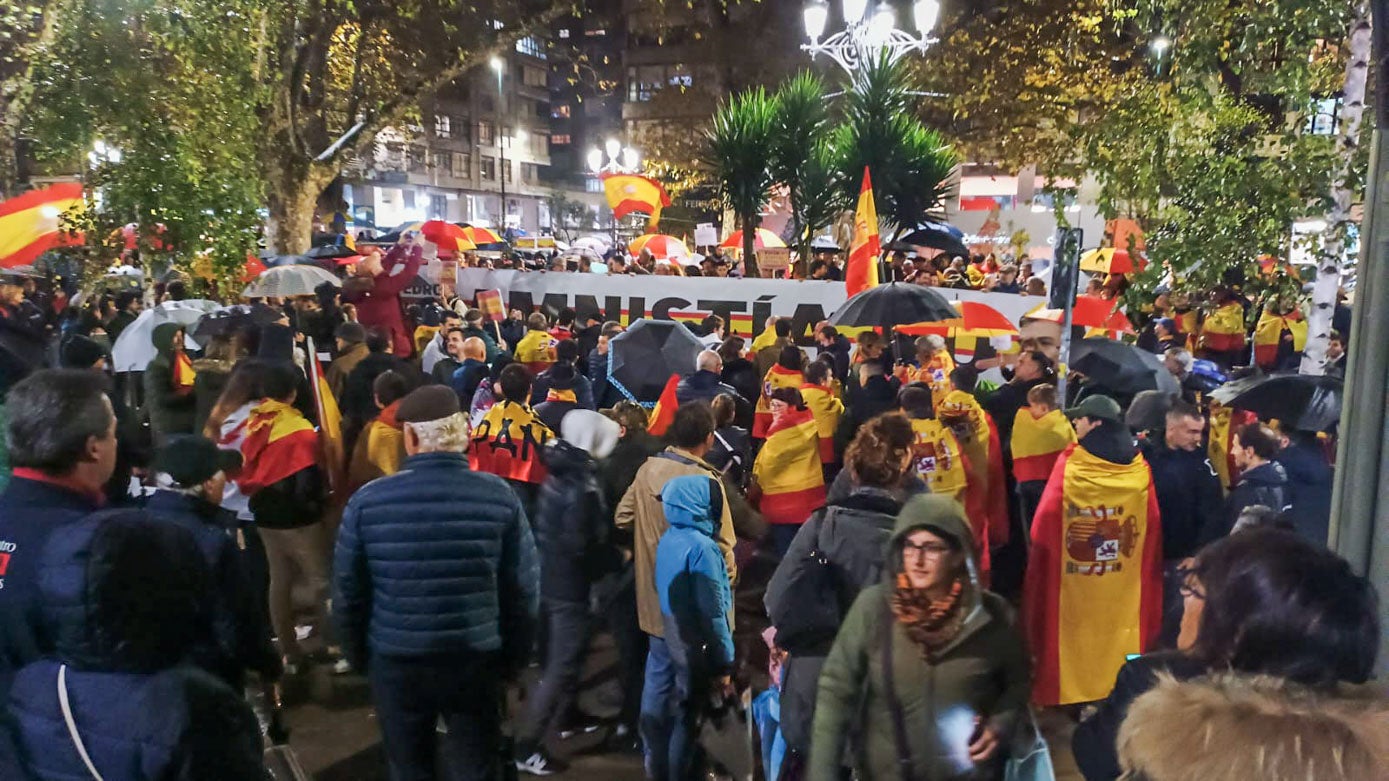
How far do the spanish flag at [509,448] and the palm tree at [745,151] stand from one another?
7.72 meters

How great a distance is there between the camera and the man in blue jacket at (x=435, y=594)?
10.9ft

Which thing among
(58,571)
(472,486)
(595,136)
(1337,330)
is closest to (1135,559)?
(472,486)

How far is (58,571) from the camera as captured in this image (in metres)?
2.08

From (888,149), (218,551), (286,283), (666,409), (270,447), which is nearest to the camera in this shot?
(218,551)

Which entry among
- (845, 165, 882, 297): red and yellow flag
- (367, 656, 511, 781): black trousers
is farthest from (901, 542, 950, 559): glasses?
(845, 165, 882, 297): red and yellow flag

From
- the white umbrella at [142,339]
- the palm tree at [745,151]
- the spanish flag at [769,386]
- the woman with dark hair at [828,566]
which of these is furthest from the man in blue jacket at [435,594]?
the palm tree at [745,151]

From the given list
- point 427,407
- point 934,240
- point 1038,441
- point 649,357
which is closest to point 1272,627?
point 427,407

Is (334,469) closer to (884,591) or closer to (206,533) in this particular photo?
(206,533)

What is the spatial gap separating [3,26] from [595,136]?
78663 millimetres

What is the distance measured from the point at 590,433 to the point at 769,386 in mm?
2791

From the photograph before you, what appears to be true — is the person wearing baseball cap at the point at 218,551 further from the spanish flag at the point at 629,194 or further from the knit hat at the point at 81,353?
the spanish flag at the point at 629,194

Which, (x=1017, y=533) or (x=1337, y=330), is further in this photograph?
(x=1337, y=330)

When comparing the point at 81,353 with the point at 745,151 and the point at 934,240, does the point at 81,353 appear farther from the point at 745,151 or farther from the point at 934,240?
the point at 934,240

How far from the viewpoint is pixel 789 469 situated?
18.5ft
